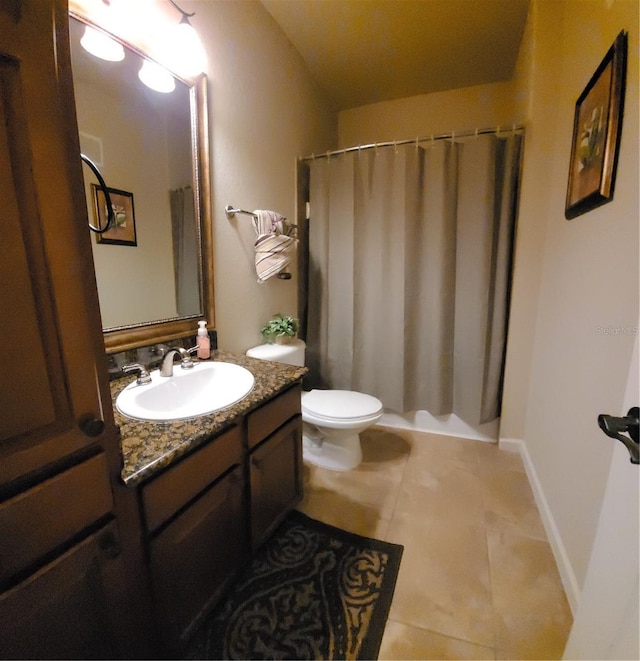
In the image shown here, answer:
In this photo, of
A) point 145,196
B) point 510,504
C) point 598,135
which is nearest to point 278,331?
point 145,196

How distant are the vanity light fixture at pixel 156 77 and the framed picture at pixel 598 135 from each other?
1574 mm

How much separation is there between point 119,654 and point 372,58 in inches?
119

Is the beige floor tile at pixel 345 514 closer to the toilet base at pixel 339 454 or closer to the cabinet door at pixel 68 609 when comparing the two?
the toilet base at pixel 339 454

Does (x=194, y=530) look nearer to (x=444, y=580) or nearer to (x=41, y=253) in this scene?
(x=41, y=253)

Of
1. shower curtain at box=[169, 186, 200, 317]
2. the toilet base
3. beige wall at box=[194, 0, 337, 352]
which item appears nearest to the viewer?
shower curtain at box=[169, 186, 200, 317]

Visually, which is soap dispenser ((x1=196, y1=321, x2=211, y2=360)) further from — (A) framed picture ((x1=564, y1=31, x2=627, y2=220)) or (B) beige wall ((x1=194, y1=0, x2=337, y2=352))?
(A) framed picture ((x1=564, y1=31, x2=627, y2=220))

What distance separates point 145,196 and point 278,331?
956 mm

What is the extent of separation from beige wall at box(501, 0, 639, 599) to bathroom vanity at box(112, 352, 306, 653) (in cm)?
107

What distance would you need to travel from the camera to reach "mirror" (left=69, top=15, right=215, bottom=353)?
1106mm

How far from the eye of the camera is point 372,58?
83.2 inches

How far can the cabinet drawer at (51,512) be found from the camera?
0.52m

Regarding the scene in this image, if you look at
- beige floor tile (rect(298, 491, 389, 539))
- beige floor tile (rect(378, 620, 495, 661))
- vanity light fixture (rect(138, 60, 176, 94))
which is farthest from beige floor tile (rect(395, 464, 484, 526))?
vanity light fixture (rect(138, 60, 176, 94))

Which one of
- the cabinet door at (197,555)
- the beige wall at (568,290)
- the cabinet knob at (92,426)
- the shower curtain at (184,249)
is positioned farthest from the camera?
the shower curtain at (184,249)

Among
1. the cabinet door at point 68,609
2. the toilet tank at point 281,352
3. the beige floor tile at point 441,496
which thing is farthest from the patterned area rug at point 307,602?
the toilet tank at point 281,352
